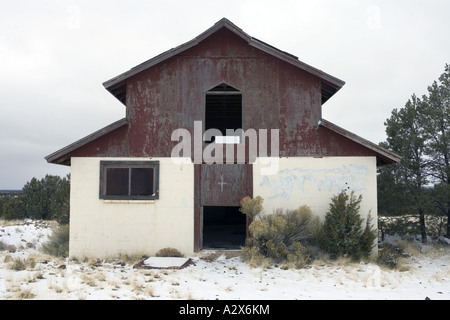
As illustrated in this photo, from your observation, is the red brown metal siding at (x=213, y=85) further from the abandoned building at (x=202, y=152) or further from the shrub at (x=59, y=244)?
the shrub at (x=59, y=244)

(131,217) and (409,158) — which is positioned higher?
(409,158)

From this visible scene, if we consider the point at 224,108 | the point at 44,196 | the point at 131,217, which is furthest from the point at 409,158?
the point at 44,196

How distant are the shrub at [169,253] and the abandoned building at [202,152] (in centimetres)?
18

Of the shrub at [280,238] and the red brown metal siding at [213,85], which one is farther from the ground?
the red brown metal siding at [213,85]

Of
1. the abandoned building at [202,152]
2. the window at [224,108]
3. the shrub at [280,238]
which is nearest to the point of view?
the shrub at [280,238]

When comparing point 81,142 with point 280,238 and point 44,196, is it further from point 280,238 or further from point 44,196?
point 44,196

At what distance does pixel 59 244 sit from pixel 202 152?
21.0 feet

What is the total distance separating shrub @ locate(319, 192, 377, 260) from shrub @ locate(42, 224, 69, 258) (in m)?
8.76

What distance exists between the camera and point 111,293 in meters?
7.80

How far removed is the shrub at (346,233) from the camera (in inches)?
442

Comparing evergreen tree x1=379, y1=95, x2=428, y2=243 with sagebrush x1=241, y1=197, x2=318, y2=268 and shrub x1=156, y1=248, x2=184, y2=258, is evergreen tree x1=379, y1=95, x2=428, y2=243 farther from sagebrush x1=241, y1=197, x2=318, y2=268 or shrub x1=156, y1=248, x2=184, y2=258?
shrub x1=156, y1=248, x2=184, y2=258

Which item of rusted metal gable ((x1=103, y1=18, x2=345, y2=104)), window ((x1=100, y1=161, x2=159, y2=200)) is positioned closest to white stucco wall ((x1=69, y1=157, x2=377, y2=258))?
window ((x1=100, y1=161, x2=159, y2=200))

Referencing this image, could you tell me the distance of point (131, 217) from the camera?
12258 mm

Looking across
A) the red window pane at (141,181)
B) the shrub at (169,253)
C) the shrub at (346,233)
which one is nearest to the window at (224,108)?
the red window pane at (141,181)
